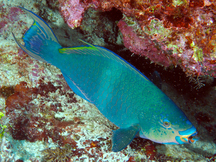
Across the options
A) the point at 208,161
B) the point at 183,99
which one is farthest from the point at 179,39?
the point at 183,99

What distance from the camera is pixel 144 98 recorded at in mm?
2053

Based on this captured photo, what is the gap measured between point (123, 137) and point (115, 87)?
0.74 metres

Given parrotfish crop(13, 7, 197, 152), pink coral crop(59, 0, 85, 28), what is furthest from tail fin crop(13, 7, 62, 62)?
pink coral crop(59, 0, 85, 28)

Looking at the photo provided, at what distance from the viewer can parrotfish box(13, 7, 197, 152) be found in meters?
1.97

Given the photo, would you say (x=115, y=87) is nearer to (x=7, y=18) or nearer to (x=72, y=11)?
(x=72, y=11)

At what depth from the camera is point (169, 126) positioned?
1.89 metres

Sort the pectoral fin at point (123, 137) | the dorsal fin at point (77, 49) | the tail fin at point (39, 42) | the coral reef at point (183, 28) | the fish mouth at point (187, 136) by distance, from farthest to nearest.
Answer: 1. the tail fin at point (39, 42)
2. the dorsal fin at point (77, 49)
3. the pectoral fin at point (123, 137)
4. the fish mouth at point (187, 136)
5. the coral reef at point (183, 28)

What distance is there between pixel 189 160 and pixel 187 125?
1.33 metres

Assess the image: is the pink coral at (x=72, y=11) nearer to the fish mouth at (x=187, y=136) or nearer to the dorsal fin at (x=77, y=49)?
the dorsal fin at (x=77, y=49)

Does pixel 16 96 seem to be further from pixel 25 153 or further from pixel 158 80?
pixel 158 80

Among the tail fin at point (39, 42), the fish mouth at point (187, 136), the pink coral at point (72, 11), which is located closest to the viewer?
the fish mouth at point (187, 136)

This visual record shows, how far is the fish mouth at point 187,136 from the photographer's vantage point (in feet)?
A: 5.92

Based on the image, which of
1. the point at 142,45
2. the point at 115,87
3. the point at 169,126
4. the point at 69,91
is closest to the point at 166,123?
the point at 169,126

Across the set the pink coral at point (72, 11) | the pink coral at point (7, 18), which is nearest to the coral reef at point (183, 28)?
the pink coral at point (72, 11)
